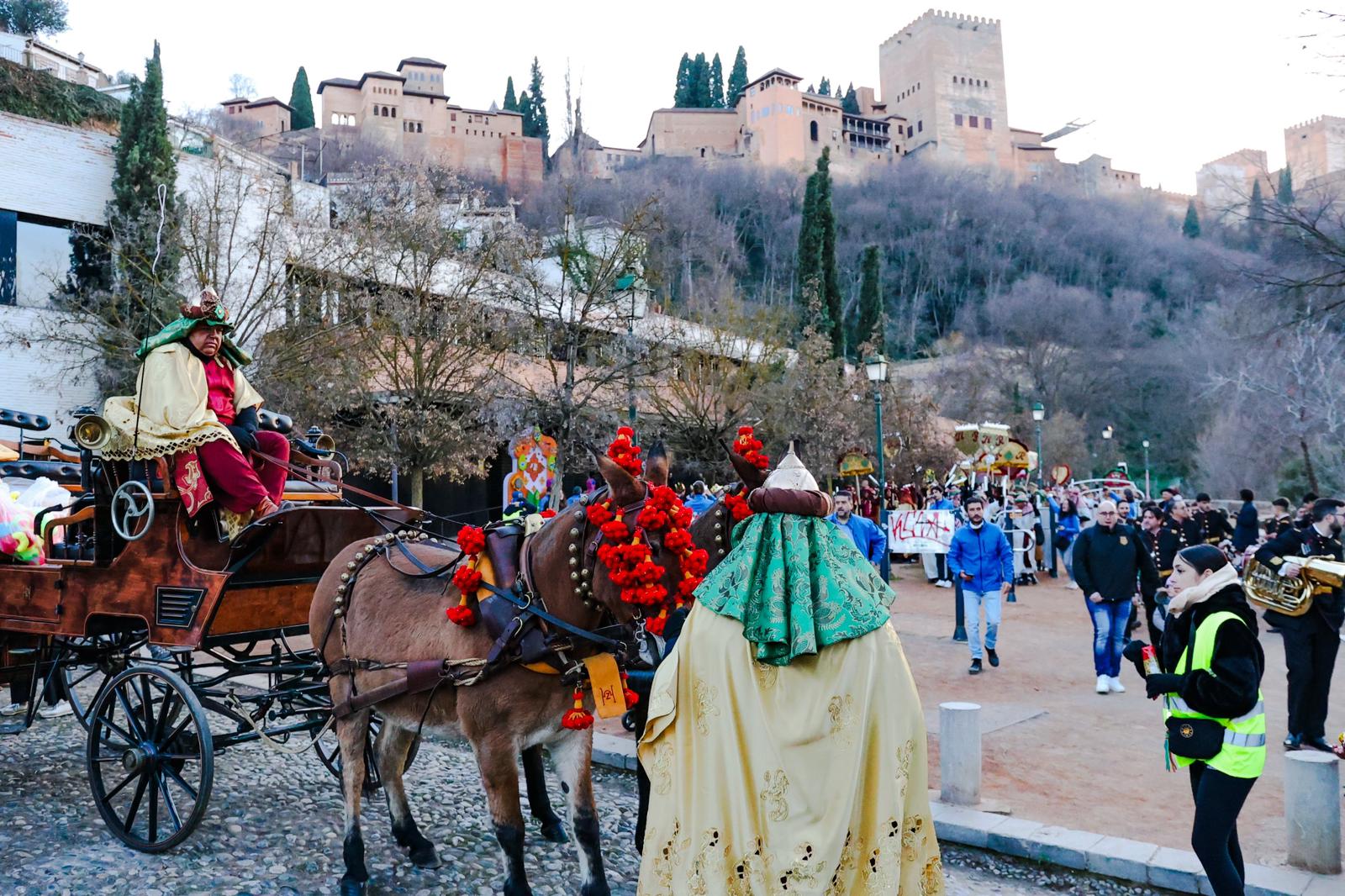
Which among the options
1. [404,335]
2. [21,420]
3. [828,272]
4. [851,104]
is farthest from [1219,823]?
[851,104]

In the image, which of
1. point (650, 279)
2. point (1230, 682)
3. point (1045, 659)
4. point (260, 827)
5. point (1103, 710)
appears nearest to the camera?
point (1230, 682)

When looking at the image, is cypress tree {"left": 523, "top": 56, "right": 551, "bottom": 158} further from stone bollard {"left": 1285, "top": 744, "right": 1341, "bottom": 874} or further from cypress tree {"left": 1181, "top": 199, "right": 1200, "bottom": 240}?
stone bollard {"left": 1285, "top": 744, "right": 1341, "bottom": 874}

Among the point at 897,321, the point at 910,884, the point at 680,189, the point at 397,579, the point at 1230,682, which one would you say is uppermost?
the point at 680,189

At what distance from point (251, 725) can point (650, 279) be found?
2305 cm

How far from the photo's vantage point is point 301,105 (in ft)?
261

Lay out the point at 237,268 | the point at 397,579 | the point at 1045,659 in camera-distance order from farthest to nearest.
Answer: the point at 237,268 < the point at 1045,659 < the point at 397,579

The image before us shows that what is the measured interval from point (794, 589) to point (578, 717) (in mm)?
1491

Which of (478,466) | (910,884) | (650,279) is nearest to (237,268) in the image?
(478,466)

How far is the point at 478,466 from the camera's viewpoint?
23344mm

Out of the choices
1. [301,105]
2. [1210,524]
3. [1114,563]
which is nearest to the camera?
[1114,563]

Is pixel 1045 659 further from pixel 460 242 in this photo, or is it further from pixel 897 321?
pixel 897 321

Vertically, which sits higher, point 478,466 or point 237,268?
point 237,268

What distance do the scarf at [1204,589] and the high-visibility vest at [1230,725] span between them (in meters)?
0.09

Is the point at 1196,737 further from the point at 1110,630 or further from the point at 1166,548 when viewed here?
the point at 1166,548
